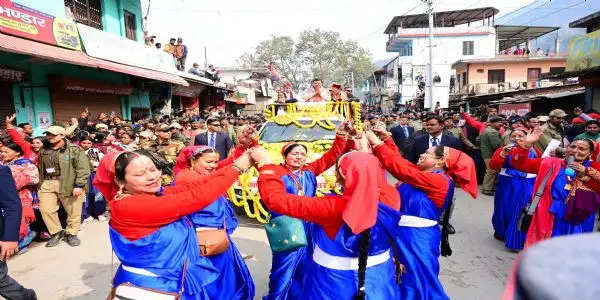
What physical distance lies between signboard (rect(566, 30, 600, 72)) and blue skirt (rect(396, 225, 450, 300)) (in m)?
11.6

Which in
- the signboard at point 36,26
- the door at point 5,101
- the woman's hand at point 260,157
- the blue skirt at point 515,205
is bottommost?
the blue skirt at point 515,205

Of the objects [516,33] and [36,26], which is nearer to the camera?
[36,26]

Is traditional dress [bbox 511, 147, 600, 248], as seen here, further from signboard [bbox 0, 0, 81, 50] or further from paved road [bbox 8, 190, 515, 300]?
signboard [bbox 0, 0, 81, 50]

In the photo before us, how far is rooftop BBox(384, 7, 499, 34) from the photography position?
33.1m

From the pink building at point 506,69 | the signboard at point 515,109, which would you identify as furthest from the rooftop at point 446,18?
the signboard at point 515,109

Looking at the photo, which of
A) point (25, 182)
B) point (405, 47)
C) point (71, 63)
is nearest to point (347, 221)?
point (25, 182)

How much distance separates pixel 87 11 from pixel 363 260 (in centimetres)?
1178

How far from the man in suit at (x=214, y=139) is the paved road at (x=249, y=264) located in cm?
204

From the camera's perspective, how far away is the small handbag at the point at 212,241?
266cm

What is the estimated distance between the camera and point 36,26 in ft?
25.4

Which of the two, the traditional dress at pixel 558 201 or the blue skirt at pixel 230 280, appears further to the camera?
the traditional dress at pixel 558 201

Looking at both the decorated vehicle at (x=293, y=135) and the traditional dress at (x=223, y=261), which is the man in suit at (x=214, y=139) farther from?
the traditional dress at (x=223, y=261)

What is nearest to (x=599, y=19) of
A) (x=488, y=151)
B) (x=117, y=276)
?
(x=488, y=151)

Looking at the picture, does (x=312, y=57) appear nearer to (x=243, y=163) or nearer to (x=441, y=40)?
(x=441, y=40)
